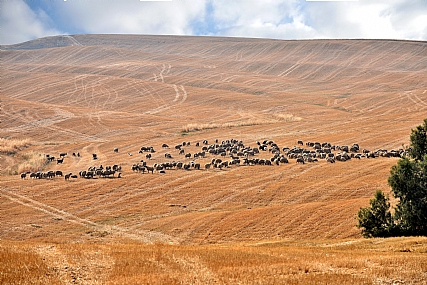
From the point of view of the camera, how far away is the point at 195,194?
50.7 meters

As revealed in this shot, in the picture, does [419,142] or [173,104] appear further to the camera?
[173,104]

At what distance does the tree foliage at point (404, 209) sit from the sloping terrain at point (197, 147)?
8.54 feet

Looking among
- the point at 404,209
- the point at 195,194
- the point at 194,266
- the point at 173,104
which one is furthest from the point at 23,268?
the point at 173,104

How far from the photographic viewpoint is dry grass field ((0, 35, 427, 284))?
64.2ft

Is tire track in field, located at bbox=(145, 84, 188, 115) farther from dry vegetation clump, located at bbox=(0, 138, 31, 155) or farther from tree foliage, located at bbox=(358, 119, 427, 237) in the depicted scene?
tree foliage, located at bbox=(358, 119, 427, 237)

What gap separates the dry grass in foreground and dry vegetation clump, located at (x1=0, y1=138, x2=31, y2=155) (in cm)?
6793

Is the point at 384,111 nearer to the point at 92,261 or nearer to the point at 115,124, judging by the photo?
the point at 115,124

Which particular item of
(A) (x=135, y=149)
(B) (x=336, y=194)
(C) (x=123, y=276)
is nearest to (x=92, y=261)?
(C) (x=123, y=276)

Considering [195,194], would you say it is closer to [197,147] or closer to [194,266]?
[194,266]

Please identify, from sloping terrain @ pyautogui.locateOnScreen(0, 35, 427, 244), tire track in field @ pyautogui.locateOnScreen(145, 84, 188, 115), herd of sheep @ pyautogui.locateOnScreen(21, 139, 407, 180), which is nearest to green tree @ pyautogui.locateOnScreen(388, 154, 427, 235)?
sloping terrain @ pyautogui.locateOnScreen(0, 35, 427, 244)

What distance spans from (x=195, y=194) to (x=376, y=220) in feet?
72.2

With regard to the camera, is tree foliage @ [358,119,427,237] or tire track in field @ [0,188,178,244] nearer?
tree foliage @ [358,119,427,237]

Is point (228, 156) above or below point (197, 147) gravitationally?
below

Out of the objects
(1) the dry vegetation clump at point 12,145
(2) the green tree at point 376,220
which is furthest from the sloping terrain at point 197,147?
(2) the green tree at point 376,220
